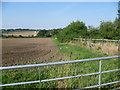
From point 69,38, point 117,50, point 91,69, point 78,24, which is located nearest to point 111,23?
point 78,24

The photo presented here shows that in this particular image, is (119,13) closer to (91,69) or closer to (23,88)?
(91,69)

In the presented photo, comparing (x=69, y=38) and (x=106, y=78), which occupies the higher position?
(x=69, y=38)

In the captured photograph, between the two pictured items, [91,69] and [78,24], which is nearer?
[91,69]

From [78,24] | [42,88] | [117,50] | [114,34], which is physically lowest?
[42,88]

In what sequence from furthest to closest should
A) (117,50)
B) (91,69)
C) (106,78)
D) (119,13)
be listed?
1. (119,13)
2. (117,50)
3. (91,69)
4. (106,78)

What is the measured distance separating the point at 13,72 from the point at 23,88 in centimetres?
129

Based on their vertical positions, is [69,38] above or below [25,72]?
above

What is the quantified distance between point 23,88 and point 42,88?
0.45m

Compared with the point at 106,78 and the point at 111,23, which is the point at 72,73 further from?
the point at 111,23

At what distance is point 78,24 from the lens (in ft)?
104

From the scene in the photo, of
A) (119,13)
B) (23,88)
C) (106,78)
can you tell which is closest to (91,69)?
(106,78)

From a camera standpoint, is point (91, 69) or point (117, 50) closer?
point (91, 69)

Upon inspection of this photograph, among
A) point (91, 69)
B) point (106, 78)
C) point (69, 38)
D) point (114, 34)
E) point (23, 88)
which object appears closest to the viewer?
point (23, 88)

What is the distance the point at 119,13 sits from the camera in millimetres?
25469
